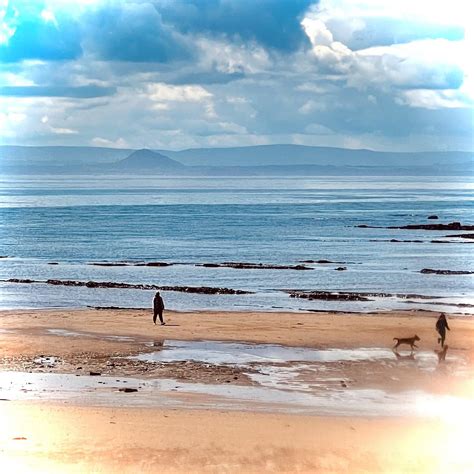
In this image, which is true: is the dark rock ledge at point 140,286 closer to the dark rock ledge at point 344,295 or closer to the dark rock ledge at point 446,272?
the dark rock ledge at point 344,295

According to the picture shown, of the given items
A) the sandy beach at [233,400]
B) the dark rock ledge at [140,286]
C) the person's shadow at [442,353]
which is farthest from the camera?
the dark rock ledge at [140,286]

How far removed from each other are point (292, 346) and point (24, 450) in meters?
11.1

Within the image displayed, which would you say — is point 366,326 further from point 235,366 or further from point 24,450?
point 24,450

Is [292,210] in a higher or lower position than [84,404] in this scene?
higher

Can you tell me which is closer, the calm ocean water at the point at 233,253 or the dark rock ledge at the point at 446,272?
the calm ocean water at the point at 233,253

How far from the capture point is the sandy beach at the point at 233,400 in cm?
1306

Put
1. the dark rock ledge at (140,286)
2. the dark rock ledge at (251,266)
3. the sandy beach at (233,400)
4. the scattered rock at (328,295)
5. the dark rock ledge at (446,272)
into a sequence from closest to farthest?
1. the sandy beach at (233,400)
2. the scattered rock at (328,295)
3. the dark rock ledge at (140,286)
4. the dark rock ledge at (446,272)
5. the dark rock ledge at (251,266)

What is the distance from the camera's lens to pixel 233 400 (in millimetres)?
16844

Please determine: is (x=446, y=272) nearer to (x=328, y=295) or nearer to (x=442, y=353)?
(x=328, y=295)

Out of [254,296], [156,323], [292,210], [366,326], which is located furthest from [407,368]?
[292,210]

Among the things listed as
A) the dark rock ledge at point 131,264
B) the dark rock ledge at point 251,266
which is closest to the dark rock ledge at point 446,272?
the dark rock ledge at point 251,266

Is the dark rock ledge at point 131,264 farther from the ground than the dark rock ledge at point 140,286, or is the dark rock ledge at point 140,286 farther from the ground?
the dark rock ledge at point 131,264

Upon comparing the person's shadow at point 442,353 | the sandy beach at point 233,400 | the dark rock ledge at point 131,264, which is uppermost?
the dark rock ledge at point 131,264

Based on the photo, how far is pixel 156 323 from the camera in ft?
89.5
